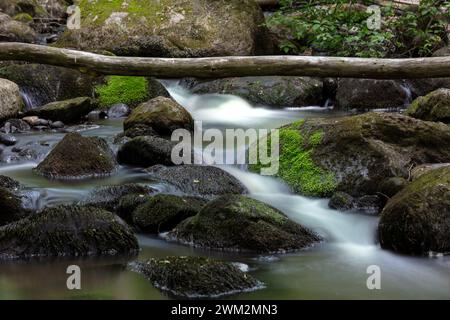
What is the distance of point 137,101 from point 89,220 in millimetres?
6265

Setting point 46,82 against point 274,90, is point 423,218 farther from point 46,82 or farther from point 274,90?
point 46,82

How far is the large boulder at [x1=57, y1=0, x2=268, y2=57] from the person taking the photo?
44.9 ft

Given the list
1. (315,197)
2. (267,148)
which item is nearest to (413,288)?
(315,197)

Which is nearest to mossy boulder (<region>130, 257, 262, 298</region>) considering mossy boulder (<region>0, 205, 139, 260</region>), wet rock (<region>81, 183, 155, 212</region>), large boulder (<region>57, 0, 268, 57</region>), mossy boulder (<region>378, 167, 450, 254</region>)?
mossy boulder (<region>0, 205, 139, 260</region>)

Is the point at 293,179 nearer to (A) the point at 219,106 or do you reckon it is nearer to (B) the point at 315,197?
(B) the point at 315,197

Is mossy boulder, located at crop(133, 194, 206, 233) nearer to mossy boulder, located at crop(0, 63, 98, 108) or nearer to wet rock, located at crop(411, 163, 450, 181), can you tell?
wet rock, located at crop(411, 163, 450, 181)

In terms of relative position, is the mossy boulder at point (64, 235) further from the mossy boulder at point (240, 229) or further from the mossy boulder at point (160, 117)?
the mossy boulder at point (160, 117)

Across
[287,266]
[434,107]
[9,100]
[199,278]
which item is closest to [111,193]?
Answer: [287,266]

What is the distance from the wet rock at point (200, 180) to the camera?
7272 millimetres

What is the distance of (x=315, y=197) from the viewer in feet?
24.0

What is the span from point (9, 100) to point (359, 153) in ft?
19.5

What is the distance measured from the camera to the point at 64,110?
1045 centimetres

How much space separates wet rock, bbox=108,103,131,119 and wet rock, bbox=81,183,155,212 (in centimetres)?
433

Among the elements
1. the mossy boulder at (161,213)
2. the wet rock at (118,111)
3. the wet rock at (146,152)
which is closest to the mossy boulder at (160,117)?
the wet rock at (146,152)
